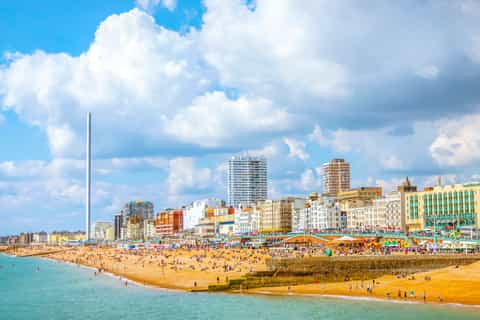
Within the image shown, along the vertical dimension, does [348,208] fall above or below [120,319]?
above

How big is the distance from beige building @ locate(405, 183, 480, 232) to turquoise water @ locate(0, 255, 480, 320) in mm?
75488

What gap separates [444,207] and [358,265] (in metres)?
71.3

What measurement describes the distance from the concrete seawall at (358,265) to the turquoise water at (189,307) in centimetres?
1017

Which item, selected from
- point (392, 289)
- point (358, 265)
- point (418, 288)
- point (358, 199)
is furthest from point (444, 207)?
point (392, 289)

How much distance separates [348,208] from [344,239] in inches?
3054

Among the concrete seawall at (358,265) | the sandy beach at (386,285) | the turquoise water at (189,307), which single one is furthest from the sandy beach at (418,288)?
the turquoise water at (189,307)

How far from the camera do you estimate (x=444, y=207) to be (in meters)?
138

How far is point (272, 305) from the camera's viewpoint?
5731cm

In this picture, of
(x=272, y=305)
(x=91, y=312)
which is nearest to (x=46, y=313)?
(x=91, y=312)

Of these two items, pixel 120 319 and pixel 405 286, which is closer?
pixel 120 319

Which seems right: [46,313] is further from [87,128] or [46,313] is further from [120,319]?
[87,128]

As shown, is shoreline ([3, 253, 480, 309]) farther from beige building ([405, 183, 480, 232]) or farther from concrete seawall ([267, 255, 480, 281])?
beige building ([405, 183, 480, 232])

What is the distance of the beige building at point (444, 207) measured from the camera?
13112cm

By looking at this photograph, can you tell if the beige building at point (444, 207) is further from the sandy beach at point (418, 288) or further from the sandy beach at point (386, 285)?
the sandy beach at point (418, 288)
